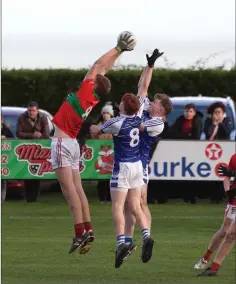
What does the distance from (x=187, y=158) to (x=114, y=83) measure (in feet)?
28.9

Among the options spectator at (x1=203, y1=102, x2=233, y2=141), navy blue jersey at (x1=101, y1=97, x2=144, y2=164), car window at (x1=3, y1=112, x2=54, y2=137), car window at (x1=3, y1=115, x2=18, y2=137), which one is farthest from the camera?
car window at (x1=3, y1=115, x2=18, y2=137)

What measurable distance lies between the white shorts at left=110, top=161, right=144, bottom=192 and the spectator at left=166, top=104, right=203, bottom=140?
1131cm

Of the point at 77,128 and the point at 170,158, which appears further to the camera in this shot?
the point at 170,158

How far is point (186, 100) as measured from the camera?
30188 millimetres

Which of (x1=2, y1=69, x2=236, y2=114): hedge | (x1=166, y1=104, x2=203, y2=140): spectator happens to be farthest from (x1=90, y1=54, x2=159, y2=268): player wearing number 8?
(x1=2, y1=69, x2=236, y2=114): hedge

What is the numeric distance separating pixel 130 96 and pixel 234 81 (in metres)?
20.3

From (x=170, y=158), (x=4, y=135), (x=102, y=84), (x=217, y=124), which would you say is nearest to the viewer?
(x=102, y=84)

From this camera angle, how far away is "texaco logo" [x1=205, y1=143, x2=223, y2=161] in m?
27.9

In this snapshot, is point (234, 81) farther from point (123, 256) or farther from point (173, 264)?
point (123, 256)

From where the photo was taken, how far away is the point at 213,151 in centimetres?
2798

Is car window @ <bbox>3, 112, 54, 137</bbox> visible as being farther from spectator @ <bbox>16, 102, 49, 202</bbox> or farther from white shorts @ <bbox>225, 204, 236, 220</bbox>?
white shorts @ <bbox>225, 204, 236, 220</bbox>

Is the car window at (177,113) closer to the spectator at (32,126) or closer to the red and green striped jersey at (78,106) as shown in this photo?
the spectator at (32,126)

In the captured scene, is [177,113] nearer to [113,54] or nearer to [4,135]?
[4,135]

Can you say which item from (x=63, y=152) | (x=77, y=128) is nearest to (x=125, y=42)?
(x=77, y=128)
